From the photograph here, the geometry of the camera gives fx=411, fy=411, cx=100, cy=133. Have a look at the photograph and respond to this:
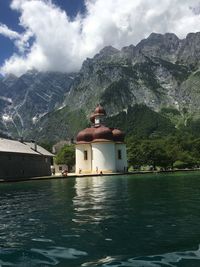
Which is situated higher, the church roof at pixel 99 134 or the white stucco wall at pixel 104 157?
the church roof at pixel 99 134

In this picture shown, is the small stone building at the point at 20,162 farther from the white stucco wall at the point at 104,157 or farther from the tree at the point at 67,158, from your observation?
the tree at the point at 67,158

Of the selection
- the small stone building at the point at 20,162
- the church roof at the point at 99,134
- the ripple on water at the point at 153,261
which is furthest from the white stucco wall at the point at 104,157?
the ripple on water at the point at 153,261

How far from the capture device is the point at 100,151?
90.0 meters

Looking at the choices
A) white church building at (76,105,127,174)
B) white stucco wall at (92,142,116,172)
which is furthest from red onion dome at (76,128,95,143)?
white stucco wall at (92,142,116,172)

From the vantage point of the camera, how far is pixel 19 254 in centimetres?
1205

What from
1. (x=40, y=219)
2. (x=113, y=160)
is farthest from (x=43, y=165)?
(x=40, y=219)

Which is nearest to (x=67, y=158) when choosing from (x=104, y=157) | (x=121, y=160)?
(x=121, y=160)

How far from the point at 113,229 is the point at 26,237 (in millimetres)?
3234

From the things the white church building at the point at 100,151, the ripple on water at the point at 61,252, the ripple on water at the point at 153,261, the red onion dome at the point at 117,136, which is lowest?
the ripple on water at the point at 153,261

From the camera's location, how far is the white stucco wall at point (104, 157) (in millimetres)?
89125

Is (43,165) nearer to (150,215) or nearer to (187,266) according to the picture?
(150,215)

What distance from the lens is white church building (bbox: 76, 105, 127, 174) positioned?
89.4 meters

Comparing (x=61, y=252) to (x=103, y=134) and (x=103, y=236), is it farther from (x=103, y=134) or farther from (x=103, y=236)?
(x=103, y=134)

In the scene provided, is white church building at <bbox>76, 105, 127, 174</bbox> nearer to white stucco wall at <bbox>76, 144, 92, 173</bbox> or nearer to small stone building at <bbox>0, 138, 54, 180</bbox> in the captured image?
white stucco wall at <bbox>76, 144, 92, 173</bbox>
